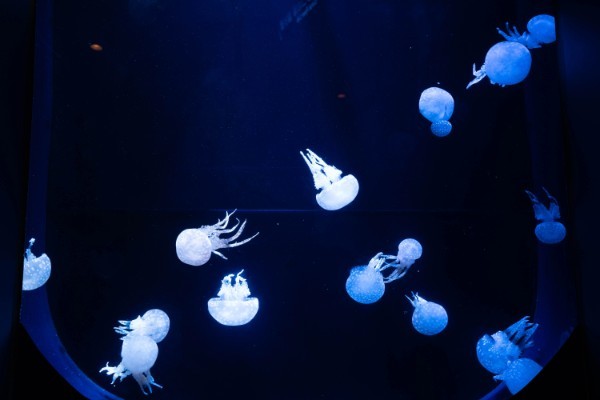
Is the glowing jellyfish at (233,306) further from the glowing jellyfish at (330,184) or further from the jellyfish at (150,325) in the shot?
the glowing jellyfish at (330,184)


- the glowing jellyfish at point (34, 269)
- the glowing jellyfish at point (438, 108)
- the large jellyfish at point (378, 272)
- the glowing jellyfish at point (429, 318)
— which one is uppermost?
the glowing jellyfish at point (438, 108)

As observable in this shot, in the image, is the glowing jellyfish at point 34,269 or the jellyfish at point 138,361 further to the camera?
the jellyfish at point 138,361

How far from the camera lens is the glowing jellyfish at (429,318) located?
266cm

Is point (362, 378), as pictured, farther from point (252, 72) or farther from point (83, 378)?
point (252, 72)

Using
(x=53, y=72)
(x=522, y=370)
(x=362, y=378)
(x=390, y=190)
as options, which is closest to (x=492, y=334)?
(x=522, y=370)

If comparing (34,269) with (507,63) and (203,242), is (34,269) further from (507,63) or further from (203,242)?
(507,63)

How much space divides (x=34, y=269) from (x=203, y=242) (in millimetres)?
974

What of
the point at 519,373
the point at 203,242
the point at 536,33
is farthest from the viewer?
the point at 203,242

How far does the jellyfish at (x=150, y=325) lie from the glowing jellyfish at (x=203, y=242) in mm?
387

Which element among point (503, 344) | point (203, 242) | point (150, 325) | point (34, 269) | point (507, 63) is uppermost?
point (507, 63)

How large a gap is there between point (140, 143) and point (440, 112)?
6.62 ft

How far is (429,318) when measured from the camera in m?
2.66

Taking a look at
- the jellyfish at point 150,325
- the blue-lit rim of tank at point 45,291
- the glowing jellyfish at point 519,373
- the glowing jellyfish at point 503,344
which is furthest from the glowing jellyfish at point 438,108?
the jellyfish at point 150,325

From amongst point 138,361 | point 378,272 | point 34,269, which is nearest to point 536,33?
point 378,272
